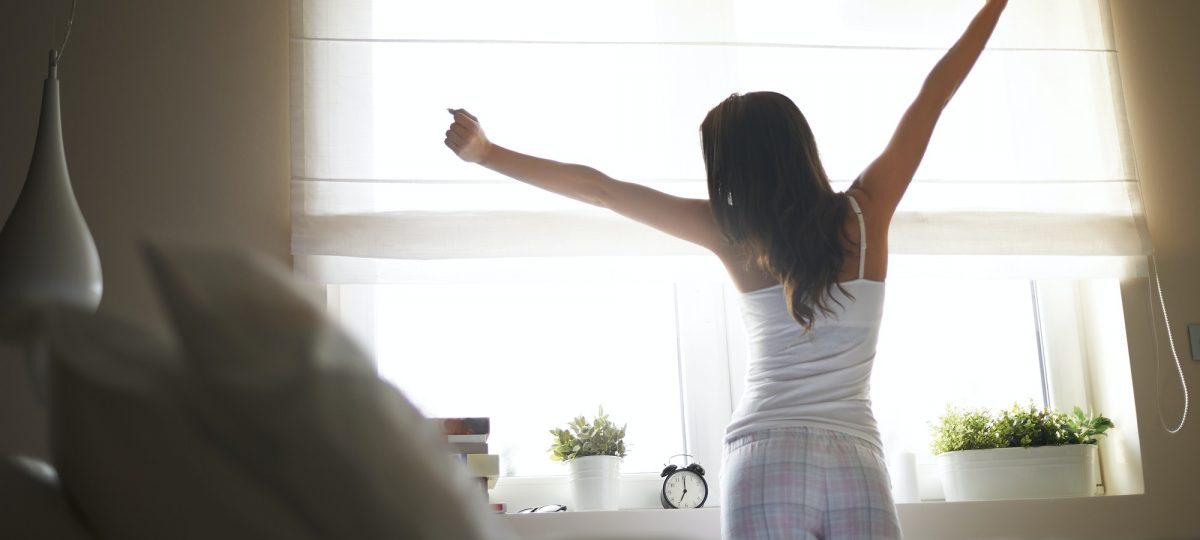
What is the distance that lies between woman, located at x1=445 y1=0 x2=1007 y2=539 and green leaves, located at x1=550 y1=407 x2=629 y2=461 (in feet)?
2.35

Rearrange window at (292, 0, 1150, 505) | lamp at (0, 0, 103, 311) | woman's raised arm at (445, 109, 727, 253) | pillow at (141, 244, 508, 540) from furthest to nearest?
window at (292, 0, 1150, 505) < woman's raised arm at (445, 109, 727, 253) < lamp at (0, 0, 103, 311) < pillow at (141, 244, 508, 540)

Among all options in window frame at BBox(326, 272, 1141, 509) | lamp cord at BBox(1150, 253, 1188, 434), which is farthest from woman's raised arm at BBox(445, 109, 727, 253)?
lamp cord at BBox(1150, 253, 1188, 434)

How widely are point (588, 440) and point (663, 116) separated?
787mm

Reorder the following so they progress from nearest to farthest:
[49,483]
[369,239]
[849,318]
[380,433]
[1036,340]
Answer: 1. [380,433]
2. [49,483]
3. [849,318]
4. [369,239]
5. [1036,340]

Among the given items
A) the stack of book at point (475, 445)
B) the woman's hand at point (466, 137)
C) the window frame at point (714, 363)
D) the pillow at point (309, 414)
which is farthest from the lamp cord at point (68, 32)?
the pillow at point (309, 414)

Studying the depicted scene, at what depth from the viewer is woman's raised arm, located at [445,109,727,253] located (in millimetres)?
2062

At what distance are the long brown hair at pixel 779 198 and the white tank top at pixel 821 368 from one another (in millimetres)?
35

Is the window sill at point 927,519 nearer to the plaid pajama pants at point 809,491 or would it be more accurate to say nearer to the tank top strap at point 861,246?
the plaid pajama pants at point 809,491

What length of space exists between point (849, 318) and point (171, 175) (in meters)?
1.54

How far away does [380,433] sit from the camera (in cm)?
52

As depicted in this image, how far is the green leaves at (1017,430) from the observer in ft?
8.84

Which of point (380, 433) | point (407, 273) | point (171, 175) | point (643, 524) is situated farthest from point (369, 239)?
point (380, 433)

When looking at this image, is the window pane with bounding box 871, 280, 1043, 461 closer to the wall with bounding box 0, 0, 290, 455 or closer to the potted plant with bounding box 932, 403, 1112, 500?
the potted plant with bounding box 932, 403, 1112, 500

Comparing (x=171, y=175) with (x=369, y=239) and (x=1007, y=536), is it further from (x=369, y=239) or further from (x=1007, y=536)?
(x=1007, y=536)
